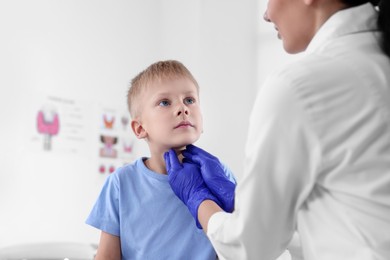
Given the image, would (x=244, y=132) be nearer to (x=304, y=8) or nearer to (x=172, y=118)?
(x=172, y=118)

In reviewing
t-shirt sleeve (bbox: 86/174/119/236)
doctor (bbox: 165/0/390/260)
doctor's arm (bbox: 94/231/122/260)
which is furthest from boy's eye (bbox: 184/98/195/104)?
doctor (bbox: 165/0/390/260)

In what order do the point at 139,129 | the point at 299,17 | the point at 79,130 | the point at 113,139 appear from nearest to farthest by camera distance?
the point at 299,17 → the point at 139,129 → the point at 79,130 → the point at 113,139

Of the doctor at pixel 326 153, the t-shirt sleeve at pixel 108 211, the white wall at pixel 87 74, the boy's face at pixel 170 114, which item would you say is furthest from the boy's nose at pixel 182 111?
the white wall at pixel 87 74

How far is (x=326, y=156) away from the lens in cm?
85

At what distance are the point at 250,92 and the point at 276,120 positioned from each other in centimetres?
261

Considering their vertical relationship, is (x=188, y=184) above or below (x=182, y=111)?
below

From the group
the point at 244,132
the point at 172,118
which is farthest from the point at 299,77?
the point at 244,132

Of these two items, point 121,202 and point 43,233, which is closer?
point 121,202

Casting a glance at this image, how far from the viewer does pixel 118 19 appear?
3.39m

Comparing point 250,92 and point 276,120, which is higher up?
point 276,120

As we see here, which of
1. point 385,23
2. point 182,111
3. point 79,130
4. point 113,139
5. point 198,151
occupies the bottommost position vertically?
point 113,139

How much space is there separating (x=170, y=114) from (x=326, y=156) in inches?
23.9

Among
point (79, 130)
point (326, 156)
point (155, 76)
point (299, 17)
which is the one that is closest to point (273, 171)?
point (326, 156)

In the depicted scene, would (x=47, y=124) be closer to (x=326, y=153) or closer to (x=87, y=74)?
(x=87, y=74)
